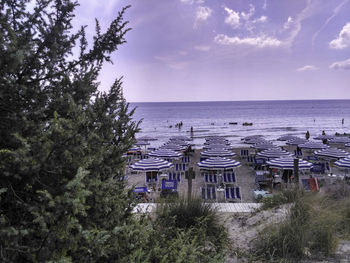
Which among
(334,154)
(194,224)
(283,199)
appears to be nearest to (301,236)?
(194,224)

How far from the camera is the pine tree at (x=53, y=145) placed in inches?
60.0

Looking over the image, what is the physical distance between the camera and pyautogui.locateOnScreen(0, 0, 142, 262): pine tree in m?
1.52

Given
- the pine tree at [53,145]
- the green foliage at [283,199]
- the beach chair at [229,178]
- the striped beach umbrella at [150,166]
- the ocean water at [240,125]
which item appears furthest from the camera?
the ocean water at [240,125]

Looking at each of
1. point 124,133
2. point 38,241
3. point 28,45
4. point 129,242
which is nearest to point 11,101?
point 28,45

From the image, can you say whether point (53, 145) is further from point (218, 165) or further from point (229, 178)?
point (229, 178)

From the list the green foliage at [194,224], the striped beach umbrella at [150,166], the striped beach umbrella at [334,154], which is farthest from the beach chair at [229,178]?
the green foliage at [194,224]

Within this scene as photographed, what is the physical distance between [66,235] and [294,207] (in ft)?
12.2

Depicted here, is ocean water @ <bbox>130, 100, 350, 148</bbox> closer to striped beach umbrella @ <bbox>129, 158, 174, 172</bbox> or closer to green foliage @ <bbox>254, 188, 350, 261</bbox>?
striped beach umbrella @ <bbox>129, 158, 174, 172</bbox>

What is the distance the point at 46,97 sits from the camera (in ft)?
6.49

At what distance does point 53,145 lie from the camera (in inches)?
60.5

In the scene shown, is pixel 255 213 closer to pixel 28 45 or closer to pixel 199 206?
pixel 199 206

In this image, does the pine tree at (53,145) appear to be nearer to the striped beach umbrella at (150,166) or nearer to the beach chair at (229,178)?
the striped beach umbrella at (150,166)

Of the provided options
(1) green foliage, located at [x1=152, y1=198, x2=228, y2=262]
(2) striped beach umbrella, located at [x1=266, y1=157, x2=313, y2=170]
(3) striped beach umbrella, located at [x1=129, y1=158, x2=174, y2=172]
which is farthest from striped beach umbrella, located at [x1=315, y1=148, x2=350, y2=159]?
(1) green foliage, located at [x1=152, y1=198, x2=228, y2=262]

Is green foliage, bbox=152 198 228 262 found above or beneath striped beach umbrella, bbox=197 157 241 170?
above
